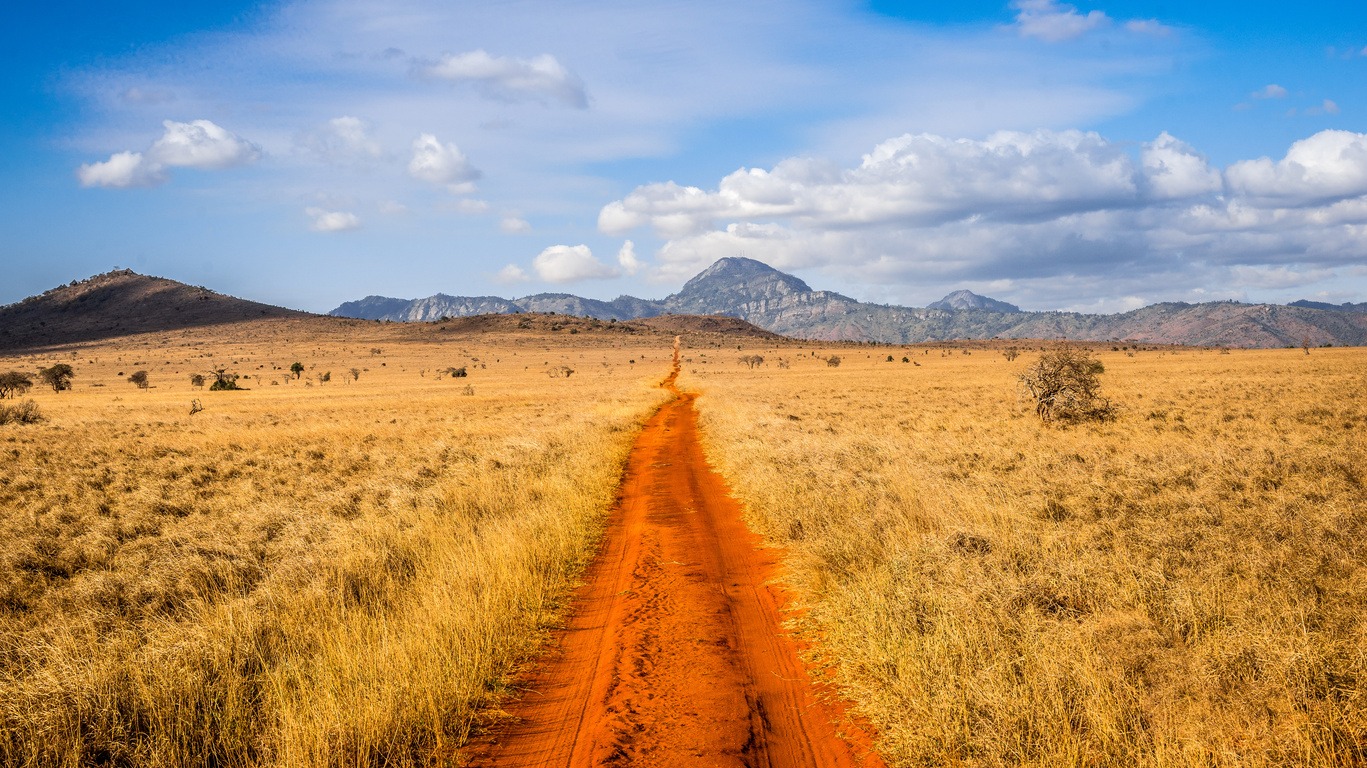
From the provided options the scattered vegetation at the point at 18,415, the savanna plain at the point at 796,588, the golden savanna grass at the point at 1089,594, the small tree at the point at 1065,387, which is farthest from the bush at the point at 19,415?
the small tree at the point at 1065,387

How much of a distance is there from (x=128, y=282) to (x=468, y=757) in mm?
211163

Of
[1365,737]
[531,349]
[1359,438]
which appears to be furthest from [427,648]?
[531,349]

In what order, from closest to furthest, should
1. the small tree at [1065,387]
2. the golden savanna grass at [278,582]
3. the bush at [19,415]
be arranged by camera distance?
the golden savanna grass at [278,582], the small tree at [1065,387], the bush at [19,415]

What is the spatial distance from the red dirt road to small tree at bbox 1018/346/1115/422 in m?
19.7

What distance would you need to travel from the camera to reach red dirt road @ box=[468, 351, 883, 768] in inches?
204

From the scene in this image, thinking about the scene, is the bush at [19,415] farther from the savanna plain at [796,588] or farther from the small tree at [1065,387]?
the small tree at [1065,387]

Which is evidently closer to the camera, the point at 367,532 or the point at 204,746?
the point at 204,746

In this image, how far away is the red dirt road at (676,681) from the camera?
204 inches

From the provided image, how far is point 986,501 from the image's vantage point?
11.4m

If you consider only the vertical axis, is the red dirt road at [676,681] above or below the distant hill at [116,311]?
below

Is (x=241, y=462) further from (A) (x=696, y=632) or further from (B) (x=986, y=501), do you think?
(B) (x=986, y=501)

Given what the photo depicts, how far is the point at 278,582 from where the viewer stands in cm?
891

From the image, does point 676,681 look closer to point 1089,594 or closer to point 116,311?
point 1089,594

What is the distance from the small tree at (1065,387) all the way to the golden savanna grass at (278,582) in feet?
55.0
